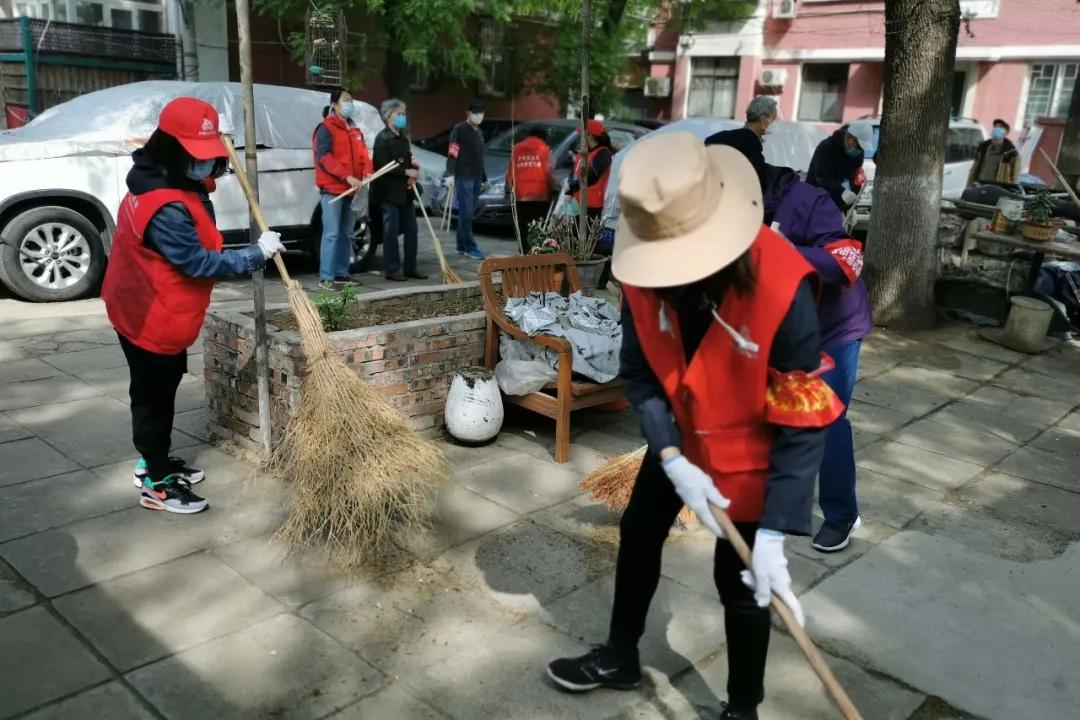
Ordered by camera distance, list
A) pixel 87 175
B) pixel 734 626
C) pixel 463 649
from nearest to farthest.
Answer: pixel 734 626 < pixel 463 649 < pixel 87 175

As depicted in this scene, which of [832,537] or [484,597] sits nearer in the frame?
[484,597]

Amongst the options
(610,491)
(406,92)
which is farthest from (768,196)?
(406,92)

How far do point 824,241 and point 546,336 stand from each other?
1.76m

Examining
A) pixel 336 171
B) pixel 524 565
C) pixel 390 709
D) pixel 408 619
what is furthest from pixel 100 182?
pixel 390 709

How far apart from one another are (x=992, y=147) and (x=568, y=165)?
6451mm

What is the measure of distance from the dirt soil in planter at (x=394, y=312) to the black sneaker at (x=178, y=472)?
93 cm

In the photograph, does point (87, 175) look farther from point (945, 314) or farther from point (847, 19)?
point (847, 19)

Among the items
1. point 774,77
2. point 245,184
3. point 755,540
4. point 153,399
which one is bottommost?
point 153,399

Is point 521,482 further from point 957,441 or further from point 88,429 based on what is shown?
point 957,441

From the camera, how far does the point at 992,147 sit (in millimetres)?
13852

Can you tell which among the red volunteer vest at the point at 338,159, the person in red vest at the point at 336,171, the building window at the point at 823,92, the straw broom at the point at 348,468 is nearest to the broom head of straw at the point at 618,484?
the straw broom at the point at 348,468

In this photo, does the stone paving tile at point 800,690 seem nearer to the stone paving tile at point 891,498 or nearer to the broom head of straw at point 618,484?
the broom head of straw at point 618,484

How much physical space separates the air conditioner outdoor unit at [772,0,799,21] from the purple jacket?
72.5 feet

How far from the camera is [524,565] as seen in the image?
150 inches
